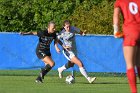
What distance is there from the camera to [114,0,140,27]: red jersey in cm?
935

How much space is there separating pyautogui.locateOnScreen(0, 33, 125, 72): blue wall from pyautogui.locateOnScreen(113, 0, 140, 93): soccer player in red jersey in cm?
956

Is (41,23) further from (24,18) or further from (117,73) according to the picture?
(117,73)

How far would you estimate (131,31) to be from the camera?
9.31 meters

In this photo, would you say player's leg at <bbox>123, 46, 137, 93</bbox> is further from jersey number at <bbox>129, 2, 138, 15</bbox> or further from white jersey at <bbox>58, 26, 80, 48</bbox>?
white jersey at <bbox>58, 26, 80, 48</bbox>

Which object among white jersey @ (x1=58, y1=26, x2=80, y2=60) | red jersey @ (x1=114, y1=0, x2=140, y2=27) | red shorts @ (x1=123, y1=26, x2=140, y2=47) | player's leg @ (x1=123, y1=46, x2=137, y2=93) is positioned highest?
red jersey @ (x1=114, y1=0, x2=140, y2=27)

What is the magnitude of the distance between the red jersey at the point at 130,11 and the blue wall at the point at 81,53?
955 centimetres

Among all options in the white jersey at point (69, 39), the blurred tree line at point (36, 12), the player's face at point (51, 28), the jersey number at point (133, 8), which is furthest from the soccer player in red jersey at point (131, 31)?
the blurred tree line at point (36, 12)

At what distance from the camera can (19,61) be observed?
62.6 ft

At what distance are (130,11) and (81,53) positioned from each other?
967cm

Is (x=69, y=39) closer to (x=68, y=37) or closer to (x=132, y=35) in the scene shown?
(x=68, y=37)

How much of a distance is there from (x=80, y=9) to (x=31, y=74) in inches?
328

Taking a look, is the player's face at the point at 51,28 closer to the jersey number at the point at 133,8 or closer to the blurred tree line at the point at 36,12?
the jersey number at the point at 133,8

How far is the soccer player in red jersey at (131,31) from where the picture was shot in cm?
932

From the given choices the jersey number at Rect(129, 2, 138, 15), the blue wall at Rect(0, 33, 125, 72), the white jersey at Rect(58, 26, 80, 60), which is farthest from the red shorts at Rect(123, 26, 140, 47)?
the blue wall at Rect(0, 33, 125, 72)
